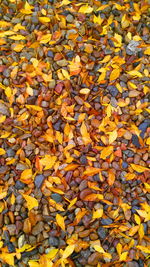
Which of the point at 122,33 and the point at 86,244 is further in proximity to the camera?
the point at 122,33

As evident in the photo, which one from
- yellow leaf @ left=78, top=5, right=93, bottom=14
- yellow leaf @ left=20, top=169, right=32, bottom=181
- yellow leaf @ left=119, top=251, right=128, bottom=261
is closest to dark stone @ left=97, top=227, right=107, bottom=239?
yellow leaf @ left=119, top=251, right=128, bottom=261

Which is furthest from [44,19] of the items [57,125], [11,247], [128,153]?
[11,247]

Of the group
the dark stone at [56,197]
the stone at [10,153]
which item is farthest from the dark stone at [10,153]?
the dark stone at [56,197]

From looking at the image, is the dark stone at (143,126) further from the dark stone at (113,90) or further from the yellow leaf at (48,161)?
the yellow leaf at (48,161)

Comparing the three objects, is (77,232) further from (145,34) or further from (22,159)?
(145,34)

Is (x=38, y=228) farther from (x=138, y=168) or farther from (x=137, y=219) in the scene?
(x=138, y=168)

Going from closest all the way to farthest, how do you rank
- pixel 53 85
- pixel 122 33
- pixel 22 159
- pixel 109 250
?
pixel 109 250
pixel 22 159
pixel 53 85
pixel 122 33

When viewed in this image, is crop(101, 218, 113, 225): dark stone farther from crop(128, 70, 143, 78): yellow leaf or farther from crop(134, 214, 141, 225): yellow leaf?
crop(128, 70, 143, 78): yellow leaf

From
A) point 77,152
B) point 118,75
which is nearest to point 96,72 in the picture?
point 118,75
